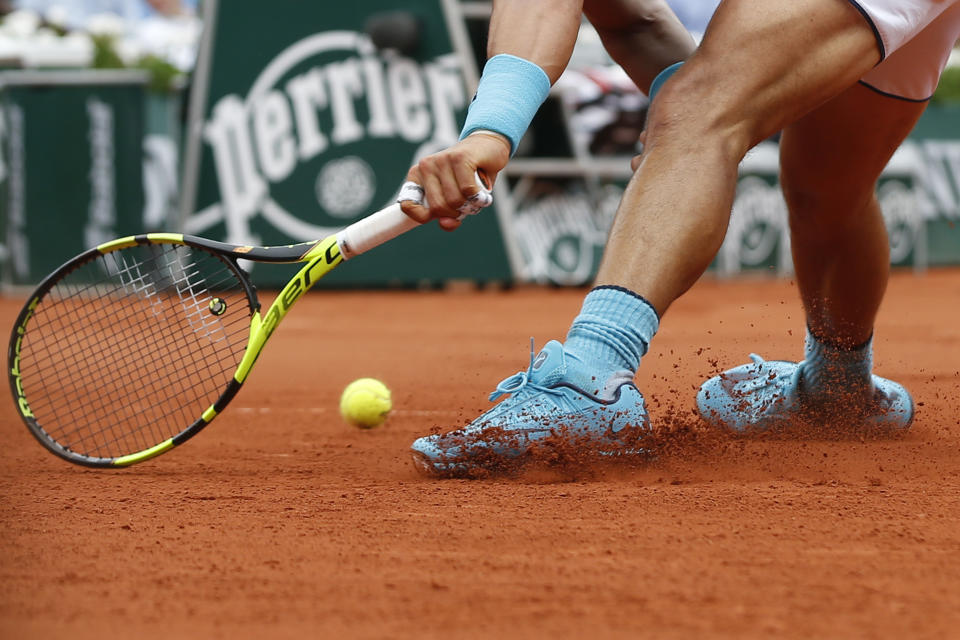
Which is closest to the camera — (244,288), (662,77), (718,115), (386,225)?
(718,115)

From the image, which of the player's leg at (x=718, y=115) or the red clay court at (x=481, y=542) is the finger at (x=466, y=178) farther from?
the red clay court at (x=481, y=542)

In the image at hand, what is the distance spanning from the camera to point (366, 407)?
3184mm

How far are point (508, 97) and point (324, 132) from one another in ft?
18.3

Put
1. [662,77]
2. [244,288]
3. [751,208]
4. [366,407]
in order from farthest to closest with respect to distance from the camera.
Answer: [751,208] → [366,407] → [662,77] → [244,288]

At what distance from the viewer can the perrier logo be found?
748cm

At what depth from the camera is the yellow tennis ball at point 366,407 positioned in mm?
3182

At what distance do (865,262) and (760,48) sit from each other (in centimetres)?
82

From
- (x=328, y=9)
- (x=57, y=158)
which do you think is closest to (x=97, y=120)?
(x=57, y=158)

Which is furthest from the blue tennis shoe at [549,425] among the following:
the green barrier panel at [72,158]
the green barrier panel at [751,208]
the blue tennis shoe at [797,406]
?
the green barrier panel at [72,158]

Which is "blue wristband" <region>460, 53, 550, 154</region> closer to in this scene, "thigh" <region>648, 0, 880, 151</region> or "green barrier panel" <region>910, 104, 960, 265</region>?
"thigh" <region>648, 0, 880, 151</region>

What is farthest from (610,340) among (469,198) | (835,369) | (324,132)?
(324,132)

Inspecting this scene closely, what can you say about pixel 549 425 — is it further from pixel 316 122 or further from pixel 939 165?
pixel 939 165

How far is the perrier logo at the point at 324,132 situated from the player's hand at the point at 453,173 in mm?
5401

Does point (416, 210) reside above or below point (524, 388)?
above
